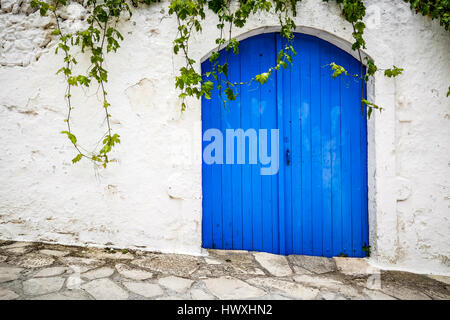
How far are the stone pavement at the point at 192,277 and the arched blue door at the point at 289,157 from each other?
→ 0.21 meters

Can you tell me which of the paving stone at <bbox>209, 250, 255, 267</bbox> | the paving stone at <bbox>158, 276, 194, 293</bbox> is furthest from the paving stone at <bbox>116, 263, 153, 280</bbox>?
the paving stone at <bbox>209, 250, 255, 267</bbox>

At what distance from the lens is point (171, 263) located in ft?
8.00

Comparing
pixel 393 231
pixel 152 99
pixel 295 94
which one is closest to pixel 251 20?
pixel 295 94

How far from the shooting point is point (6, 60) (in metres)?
2.73

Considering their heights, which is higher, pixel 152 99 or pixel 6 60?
pixel 6 60

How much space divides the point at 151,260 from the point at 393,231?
2.26 m

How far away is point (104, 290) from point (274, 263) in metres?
1.48

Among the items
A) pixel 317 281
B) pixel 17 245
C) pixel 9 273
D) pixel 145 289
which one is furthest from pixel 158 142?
pixel 317 281

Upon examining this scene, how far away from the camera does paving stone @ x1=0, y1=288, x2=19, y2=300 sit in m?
1.72
